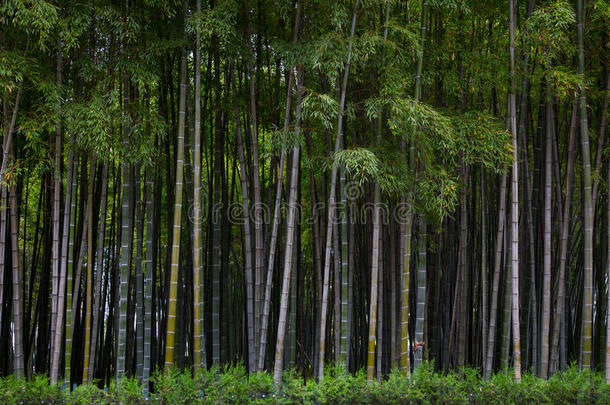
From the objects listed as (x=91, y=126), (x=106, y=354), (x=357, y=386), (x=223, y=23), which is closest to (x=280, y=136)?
(x=223, y=23)

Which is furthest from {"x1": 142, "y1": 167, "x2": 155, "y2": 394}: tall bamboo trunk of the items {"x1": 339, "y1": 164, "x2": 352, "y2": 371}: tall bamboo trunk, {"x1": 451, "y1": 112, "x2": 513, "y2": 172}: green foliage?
{"x1": 451, "y1": 112, "x2": 513, "y2": 172}: green foliage

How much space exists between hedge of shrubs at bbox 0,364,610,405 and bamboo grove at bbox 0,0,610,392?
0.78ft

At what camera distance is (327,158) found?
487cm

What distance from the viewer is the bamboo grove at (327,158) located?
470 cm

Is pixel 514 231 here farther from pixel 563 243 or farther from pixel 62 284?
pixel 62 284

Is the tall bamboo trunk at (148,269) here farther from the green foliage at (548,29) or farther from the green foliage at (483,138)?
the green foliage at (548,29)

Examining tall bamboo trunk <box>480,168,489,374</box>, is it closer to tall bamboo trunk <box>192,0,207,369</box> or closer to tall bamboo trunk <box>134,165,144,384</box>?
tall bamboo trunk <box>192,0,207,369</box>

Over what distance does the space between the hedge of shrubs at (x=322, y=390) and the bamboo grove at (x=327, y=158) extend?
24cm

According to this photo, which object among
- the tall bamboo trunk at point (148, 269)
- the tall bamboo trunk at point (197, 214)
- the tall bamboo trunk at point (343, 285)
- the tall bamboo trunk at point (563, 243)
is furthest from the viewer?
the tall bamboo trunk at point (563, 243)

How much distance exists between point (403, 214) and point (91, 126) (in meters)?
2.74

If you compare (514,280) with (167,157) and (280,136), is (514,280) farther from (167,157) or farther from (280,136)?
(167,157)

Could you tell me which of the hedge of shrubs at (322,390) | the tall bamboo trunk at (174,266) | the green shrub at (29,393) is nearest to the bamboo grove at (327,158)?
the tall bamboo trunk at (174,266)

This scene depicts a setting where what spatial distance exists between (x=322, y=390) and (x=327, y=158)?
188 cm

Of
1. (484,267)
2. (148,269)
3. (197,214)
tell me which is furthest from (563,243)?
(148,269)
